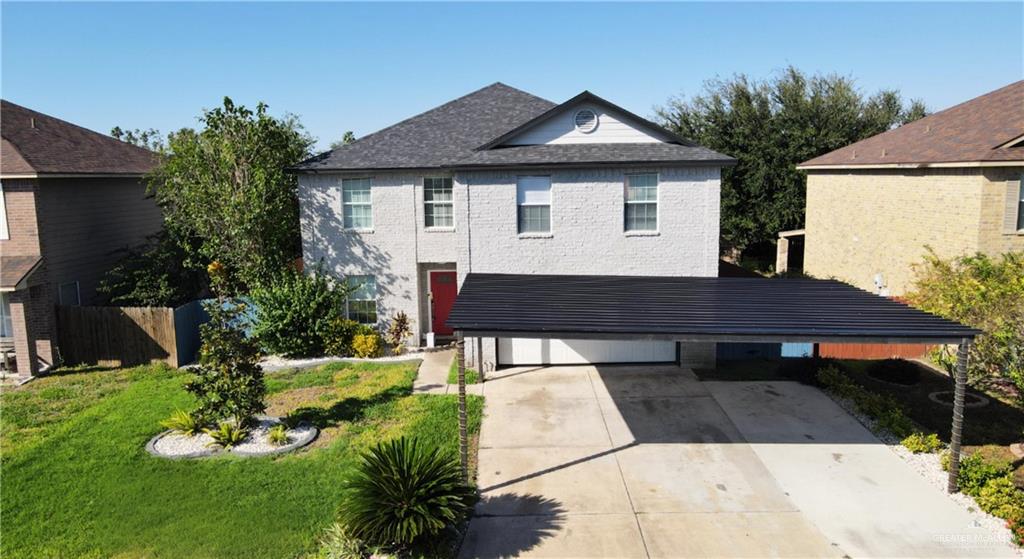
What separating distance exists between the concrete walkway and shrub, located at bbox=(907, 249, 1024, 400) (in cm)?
1060

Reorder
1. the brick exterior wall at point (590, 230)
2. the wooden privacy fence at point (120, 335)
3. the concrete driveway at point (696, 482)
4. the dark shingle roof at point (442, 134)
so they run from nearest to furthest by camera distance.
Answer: the concrete driveway at point (696, 482)
the brick exterior wall at point (590, 230)
the wooden privacy fence at point (120, 335)
the dark shingle roof at point (442, 134)

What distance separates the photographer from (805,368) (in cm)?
1716

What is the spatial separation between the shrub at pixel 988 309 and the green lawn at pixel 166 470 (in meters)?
10.4

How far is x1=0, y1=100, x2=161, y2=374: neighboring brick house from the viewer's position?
18.2 metres

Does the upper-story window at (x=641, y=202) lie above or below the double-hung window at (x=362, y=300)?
above

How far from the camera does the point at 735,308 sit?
515 inches

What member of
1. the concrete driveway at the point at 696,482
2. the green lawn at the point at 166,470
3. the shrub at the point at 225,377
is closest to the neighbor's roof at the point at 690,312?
the concrete driveway at the point at 696,482

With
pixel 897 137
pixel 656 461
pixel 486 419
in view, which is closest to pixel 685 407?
pixel 656 461

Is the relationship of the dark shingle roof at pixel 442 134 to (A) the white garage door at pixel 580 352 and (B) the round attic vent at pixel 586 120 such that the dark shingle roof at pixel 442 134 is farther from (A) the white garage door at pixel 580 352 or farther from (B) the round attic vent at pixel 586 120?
(A) the white garage door at pixel 580 352

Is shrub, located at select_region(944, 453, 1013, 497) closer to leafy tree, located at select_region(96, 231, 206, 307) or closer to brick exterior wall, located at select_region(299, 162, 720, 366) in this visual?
brick exterior wall, located at select_region(299, 162, 720, 366)

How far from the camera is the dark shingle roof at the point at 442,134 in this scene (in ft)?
66.0

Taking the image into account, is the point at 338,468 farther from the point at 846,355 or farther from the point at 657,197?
the point at 846,355

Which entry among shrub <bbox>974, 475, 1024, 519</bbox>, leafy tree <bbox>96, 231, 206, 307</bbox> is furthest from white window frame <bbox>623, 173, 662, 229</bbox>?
leafy tree <bbox>96, 231, 206, 307</bbox>

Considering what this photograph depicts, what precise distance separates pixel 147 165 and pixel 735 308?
2135 centimetres
